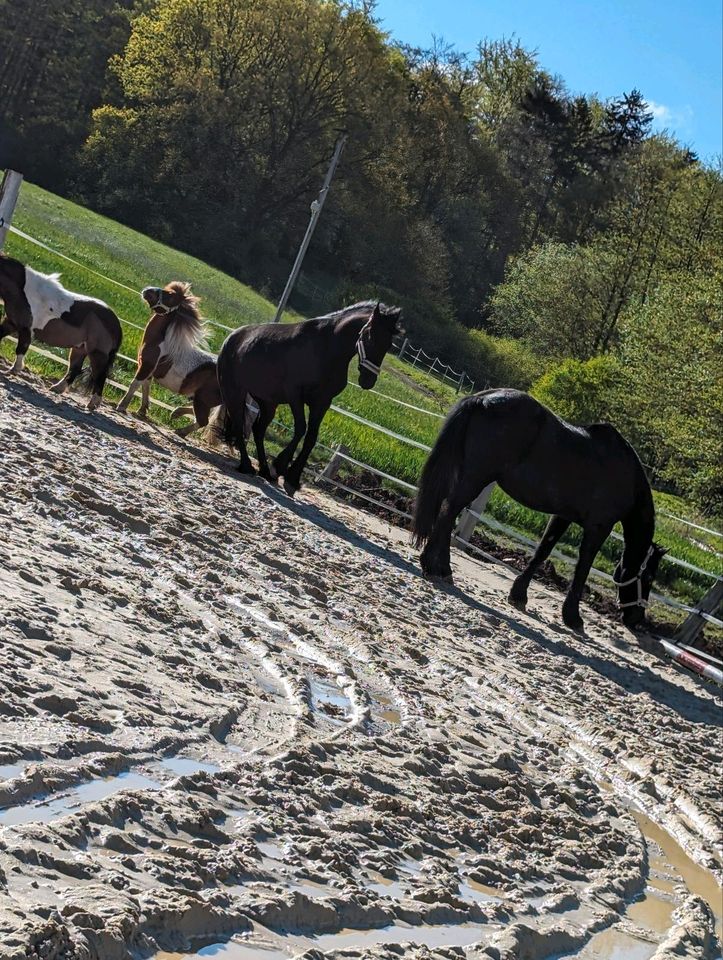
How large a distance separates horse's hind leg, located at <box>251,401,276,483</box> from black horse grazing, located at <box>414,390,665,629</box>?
2.47 metres

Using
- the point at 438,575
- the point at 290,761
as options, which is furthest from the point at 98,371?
the point at 290,761

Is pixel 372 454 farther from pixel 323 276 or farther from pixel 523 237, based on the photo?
pixel 523 237

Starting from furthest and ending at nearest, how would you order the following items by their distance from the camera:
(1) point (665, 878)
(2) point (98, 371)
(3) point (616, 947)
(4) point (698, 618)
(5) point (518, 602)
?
1. (4) point (698, 618)
2. (2) point (98, 371)
3. (5) point (518, 602)
4. (1) point (665, 878)
5. (3) point (616, 947)

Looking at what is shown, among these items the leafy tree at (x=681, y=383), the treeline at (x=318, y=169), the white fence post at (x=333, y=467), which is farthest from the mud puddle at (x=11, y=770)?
the treeline at (x=318, y=169)

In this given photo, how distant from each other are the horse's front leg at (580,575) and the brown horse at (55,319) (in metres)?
5.17

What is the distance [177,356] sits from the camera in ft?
45.1

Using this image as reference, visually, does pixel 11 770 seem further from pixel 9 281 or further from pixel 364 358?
pixel 9 281

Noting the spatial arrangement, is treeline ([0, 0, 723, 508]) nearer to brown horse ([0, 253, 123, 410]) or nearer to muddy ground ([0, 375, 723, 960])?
brown horse ([0, 253, 123, 410])

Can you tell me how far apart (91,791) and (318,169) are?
2100 inches

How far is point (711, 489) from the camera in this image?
88.7 feet

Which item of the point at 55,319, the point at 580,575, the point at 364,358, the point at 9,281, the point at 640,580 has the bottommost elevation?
the point at 580,575

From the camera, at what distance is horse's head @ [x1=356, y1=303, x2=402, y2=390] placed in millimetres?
12125

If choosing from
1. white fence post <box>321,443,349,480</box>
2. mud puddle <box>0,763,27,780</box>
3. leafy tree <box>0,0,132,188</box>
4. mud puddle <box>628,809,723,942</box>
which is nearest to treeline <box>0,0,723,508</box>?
leafy tree <box>0,0,132,188</box>

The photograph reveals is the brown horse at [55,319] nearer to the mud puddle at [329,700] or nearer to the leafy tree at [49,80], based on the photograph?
the mud puddle at [329,700]
